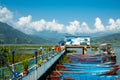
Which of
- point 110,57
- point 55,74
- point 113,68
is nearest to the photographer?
point 55,74

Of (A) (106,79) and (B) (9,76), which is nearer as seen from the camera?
(B) (9,76)

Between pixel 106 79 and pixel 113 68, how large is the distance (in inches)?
358

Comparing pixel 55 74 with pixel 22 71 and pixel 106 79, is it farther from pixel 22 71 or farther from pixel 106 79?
pixel 22 71

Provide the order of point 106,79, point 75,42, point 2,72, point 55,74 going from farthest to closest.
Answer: point 75,42 → point 55,74 → point 106,79 → point 2,72

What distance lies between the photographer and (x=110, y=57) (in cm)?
5497

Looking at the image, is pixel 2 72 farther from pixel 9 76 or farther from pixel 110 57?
pixel 110 57

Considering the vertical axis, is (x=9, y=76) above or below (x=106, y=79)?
above

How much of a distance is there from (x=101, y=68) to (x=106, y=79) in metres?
10.0

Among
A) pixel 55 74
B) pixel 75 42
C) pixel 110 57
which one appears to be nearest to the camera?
pixel 55 74

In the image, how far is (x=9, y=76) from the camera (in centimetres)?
1341

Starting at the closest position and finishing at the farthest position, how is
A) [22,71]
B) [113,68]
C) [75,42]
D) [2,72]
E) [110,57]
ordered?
[2,72]
[22,71]
[113,68]
[110,57]
[75,42]

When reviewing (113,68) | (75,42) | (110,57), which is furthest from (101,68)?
(75,42)

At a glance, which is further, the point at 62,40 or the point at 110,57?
the point at 62,40

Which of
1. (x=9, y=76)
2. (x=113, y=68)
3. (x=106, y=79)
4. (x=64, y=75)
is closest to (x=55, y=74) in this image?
(x=64, y=75)
